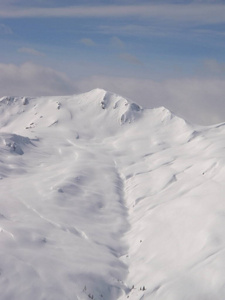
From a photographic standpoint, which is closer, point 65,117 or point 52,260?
point 52,260

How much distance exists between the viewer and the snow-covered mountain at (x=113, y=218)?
83.6ft

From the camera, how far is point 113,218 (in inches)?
1817

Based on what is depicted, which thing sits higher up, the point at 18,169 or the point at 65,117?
the point at 18,169

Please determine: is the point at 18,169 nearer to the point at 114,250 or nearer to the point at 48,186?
the point at 48,186

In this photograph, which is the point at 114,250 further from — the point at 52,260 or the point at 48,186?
the point at 48,186

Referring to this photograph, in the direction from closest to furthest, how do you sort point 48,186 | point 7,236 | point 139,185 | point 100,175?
point 7,236, point 48,186, point 139,185, point 100,175

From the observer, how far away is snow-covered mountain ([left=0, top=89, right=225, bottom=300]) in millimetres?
25484

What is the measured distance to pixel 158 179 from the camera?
2447 inches

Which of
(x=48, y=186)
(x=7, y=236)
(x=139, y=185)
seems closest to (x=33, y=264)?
(x=7, y=236)

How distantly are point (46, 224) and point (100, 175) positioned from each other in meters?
31.0

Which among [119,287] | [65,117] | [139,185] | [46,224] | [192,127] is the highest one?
[119,287]

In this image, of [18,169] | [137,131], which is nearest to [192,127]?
[137,131]

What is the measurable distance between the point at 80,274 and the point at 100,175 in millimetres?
41766

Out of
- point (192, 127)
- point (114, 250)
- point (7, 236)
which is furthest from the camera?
point (192, 127)
